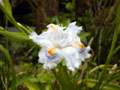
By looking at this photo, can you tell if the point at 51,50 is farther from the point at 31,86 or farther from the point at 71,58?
the point at 31,86

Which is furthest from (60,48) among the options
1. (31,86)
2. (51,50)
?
(31,86)

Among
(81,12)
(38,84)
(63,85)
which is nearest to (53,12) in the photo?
(81,12)

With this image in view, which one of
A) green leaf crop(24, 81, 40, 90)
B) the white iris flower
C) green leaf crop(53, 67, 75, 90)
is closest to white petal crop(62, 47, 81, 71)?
the white iris flower

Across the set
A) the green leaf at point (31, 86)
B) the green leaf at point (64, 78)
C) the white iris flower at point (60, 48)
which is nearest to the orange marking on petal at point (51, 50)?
the white iris flower at point (60, 48)

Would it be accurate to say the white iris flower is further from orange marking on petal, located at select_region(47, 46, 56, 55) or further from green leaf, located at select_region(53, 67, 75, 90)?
green leaf, located at select_region(53, 67, 75, 90)

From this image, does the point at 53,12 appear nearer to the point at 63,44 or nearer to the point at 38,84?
the point at 38,84

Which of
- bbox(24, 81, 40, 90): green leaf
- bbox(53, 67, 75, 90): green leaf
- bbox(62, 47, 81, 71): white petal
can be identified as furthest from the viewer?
bbox(24, 81, 40, 90): green leaf

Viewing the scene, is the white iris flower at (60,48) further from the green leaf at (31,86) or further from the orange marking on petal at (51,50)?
the green leaf at (31,86)

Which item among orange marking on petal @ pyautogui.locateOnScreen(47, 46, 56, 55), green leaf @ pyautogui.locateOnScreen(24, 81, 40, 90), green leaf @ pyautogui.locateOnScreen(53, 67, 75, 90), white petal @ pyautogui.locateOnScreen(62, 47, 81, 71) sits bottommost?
white petal @ pyautogui.locateOnScreen(62, 47, 81, 71)
